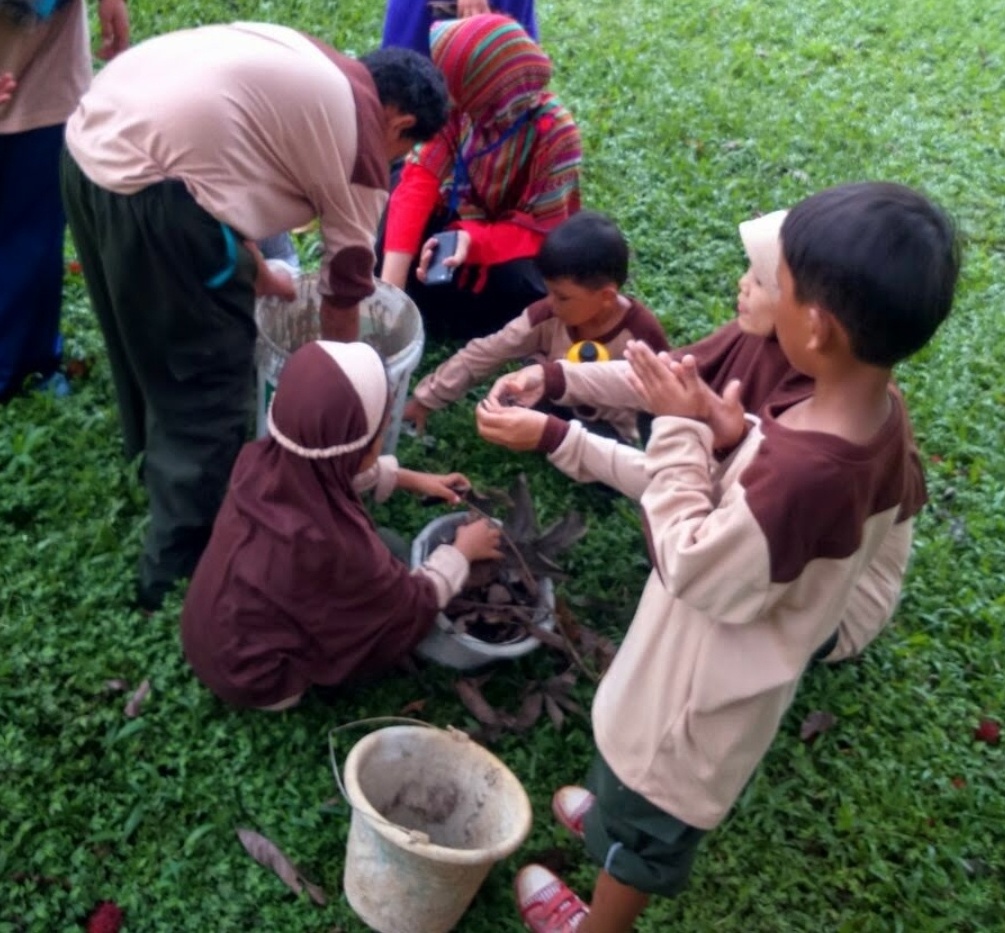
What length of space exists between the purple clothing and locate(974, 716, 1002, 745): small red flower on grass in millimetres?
3281

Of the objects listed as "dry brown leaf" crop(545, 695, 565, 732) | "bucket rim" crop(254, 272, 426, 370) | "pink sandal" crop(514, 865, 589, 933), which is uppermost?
"bucket rim" crop(254, 272, 426, 370)

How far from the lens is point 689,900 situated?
3078 mm

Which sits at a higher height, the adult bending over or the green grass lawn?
the adult bending over

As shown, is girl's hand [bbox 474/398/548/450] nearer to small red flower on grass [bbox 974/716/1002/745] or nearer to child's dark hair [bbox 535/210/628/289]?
child's dark hair [bbox 535/210/628/289]

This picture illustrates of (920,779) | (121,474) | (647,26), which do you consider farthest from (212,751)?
(647,26)

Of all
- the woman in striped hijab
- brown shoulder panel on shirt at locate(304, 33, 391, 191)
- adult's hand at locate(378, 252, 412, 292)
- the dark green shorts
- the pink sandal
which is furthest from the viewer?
adult's hand at locate(378, 252, 412, 292)

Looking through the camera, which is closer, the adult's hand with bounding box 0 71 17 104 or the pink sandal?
the pink sandal

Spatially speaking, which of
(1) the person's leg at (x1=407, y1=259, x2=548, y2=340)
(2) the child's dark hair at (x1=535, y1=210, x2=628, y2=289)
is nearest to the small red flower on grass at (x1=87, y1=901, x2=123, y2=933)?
(2) the child's dark hair at (x1=535, y1=210, x2=628, y2=289)

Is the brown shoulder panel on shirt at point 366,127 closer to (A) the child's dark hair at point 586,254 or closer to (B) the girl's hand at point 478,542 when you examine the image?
(A) the child's dark hair at point 586,254

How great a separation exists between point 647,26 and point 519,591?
5508 millimetres

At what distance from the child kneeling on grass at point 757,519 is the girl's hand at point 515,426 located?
0.64 m

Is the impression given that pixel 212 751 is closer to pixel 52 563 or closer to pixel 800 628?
pixel 52 563

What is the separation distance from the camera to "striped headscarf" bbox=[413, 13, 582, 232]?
14.0ft

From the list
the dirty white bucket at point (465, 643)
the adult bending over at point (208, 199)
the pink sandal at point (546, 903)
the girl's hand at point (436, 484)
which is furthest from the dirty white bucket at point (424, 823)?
the adult bending over at point (208, 199)
